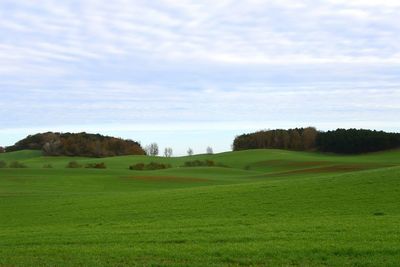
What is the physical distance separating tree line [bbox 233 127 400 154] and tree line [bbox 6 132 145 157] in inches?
Result: 1067

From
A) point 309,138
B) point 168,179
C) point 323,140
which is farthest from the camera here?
point 309,138

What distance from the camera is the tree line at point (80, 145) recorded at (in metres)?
128

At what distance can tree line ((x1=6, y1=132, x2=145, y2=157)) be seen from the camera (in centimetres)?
12812

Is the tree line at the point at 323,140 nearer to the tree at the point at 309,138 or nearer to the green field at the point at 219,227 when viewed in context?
the tree at the point at 309,138

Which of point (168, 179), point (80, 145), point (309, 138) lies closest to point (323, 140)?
point (309, 138)

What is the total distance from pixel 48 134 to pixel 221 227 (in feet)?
443

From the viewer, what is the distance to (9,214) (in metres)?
26.5

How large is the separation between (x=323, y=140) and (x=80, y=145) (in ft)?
178

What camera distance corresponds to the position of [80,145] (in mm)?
130000

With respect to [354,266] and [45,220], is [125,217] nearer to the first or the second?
[45,220]

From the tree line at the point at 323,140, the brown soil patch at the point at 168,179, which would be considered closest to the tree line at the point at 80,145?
the tree line at the point at 323,140

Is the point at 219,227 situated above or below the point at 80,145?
below

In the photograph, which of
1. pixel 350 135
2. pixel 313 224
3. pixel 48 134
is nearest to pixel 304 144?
pixel 350 135

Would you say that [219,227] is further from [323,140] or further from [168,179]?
[323,140]
